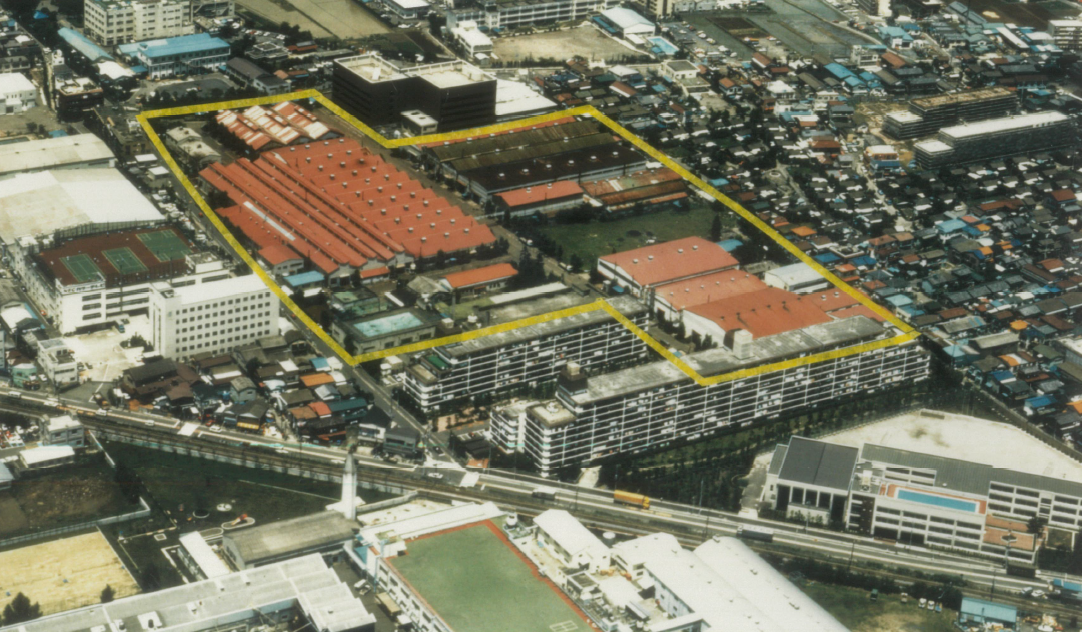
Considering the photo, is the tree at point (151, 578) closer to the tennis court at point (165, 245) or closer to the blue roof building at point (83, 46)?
the tennis court at point (165, 245)

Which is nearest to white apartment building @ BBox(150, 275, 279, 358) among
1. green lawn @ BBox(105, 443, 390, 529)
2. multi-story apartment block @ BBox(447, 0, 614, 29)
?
green lawn @ BBox(105, 443, 390, 529)

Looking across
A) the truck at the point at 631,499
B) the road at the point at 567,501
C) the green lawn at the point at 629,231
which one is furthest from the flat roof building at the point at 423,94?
the truck at the point at 631,499

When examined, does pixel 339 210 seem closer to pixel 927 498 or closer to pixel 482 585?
pixel 482 585

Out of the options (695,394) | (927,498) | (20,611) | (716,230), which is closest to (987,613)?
(927,498)

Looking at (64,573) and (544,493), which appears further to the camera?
(544,493)

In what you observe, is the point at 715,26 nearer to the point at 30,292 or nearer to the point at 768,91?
the point at 768,91

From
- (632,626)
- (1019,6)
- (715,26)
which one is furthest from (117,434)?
(1019,6)
